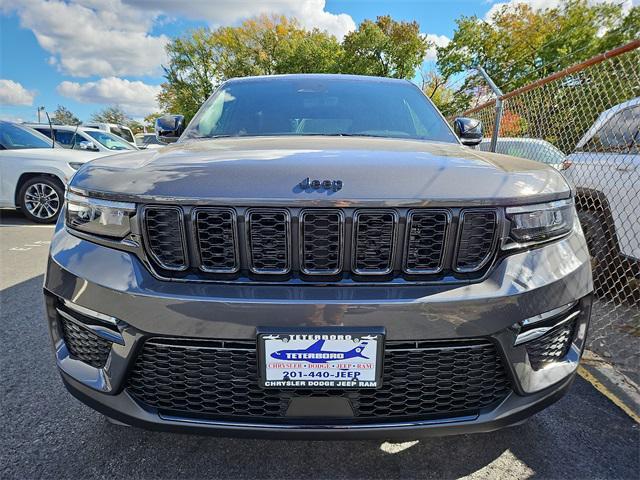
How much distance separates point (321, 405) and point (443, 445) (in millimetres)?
812

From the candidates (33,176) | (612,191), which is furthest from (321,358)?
(33,176)

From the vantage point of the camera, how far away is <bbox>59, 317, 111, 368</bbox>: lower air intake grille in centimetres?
135

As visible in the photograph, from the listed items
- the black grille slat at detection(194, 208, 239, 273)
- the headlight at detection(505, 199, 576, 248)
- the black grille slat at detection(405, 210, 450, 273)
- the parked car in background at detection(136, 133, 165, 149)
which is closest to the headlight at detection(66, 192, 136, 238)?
the black grille slat at detection(194, 208, 239, 273)

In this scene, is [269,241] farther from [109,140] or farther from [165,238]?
[109,140]

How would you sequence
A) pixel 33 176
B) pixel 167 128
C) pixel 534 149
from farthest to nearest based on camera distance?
pixel 33 176 → pixel 534 149 → pixel 167 128

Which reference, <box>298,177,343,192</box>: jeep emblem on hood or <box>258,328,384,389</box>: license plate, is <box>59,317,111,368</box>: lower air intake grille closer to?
<box>258,328,384,389</box>: license plate

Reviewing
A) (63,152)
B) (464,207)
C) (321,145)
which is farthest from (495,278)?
(63,152)

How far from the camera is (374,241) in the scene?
130 cm

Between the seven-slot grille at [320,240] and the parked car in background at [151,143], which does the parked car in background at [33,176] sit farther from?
the seven-slot grille at [320,240]

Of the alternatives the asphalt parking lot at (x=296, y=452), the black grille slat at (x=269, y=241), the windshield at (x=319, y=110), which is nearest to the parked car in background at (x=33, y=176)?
the windshield at (x=319, y=110)

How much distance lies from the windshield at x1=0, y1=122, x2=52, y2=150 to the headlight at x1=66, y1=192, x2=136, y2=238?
22.4ft

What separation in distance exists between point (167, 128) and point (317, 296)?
6.59 feet

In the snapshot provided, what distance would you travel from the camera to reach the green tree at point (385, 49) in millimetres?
26547

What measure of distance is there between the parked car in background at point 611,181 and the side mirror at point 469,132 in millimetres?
1390
